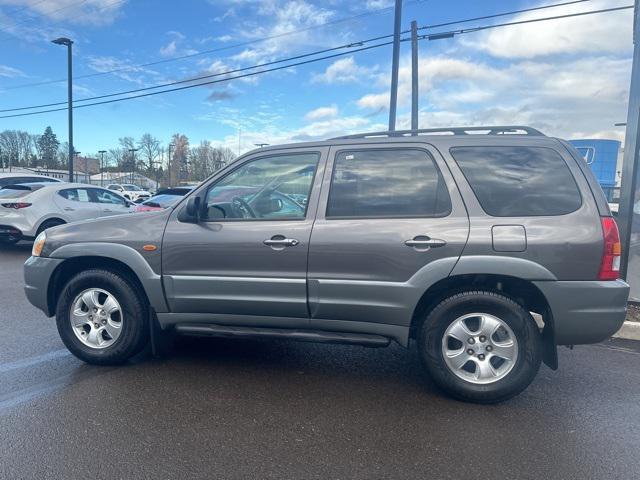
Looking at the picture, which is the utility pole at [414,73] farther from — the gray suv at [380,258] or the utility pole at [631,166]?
the gray suv at [380,258]

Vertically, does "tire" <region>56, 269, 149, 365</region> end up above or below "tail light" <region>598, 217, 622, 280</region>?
below

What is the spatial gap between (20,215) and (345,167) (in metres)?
8.80

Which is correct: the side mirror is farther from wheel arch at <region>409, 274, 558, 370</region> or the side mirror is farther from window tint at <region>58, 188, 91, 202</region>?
window tint at <region>58, 188, 91, 202</region>

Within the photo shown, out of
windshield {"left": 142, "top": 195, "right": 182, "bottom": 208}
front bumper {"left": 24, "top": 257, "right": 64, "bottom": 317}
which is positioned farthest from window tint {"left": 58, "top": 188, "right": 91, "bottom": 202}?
front bumper {"left": 24, "top": 257, "right": 64, "bottom": 317}

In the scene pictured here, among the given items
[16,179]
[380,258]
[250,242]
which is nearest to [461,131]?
[380,258]

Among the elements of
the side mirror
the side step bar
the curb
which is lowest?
the curb

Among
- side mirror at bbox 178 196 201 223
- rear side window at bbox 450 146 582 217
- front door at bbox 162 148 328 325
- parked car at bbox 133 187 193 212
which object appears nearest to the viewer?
rear side window at bbox 450 146 582 217

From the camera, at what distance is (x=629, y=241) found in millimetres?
5801

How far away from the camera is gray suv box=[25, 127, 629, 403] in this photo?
10.4 feet

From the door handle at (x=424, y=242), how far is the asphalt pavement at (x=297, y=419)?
114 cm

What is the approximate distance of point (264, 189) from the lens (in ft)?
12.5

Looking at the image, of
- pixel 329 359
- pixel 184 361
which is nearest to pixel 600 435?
pixel 329 359

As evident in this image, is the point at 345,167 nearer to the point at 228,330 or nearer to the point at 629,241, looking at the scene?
the point at 228,330

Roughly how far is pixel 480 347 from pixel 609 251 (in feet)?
3.47
